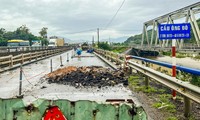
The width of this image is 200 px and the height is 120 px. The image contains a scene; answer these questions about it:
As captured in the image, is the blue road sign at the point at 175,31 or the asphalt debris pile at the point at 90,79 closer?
the blue road sign at the point at 175,31

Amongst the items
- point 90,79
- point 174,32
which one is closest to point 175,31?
point 174,32

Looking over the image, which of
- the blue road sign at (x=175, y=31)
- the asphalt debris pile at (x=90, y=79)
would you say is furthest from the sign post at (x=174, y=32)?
the asphalt debris pile at (x=90, y=79)

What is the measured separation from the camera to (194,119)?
20.6 ft

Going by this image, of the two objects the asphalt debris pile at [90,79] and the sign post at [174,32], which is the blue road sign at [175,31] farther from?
the asphalt debris pile at [90,79]

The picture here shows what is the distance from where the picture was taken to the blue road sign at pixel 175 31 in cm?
891

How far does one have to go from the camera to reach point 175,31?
29.5ft

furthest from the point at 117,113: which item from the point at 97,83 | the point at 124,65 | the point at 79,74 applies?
the point at 124,65

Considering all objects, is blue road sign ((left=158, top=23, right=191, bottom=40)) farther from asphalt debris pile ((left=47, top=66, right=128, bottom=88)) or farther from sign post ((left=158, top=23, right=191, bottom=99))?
asphalt debris pile ((left=47, top=66, right=128, bottom=88))

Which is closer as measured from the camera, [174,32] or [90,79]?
[174,32]

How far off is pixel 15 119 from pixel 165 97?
19.2 feet

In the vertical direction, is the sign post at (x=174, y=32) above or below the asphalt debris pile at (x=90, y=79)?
above

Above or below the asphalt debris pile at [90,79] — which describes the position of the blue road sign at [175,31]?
above

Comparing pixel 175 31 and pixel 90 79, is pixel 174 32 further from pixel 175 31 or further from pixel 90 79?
pixel 90 79

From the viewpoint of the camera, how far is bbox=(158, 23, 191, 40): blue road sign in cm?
891
